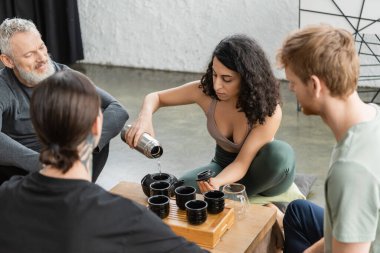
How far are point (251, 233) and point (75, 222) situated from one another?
0.78 metres

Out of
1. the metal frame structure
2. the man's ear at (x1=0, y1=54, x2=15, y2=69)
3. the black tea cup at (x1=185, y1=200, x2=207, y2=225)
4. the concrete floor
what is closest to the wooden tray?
the black tea cup at (x1=185, y1=200, x2=207, y2=225)

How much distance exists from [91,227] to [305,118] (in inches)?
114

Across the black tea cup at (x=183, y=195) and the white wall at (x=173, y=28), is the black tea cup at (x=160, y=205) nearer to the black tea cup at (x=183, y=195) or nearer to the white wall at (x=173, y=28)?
the black tea cup at (x=183, y=195)

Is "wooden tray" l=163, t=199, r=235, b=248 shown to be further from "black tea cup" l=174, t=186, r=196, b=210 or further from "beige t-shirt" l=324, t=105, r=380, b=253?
"beige t-shirt" l=324, t=105, r=380, b=253

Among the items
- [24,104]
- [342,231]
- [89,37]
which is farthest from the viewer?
[89,37]

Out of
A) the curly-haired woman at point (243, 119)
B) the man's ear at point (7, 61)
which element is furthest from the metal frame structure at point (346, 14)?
the man's ear at point (7, 61)

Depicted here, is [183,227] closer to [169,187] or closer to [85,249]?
[169,187]

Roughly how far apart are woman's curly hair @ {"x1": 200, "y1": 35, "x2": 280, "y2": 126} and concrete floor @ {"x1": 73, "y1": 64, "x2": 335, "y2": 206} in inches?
31.6

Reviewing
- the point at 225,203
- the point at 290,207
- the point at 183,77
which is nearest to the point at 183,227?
the point at 225,203

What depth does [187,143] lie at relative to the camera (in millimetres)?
3598

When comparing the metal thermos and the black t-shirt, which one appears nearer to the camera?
the black t-shirt

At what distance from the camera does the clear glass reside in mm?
1894

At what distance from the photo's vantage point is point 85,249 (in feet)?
3.90

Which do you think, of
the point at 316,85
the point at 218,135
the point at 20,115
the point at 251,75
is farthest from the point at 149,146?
the point at 316,85
